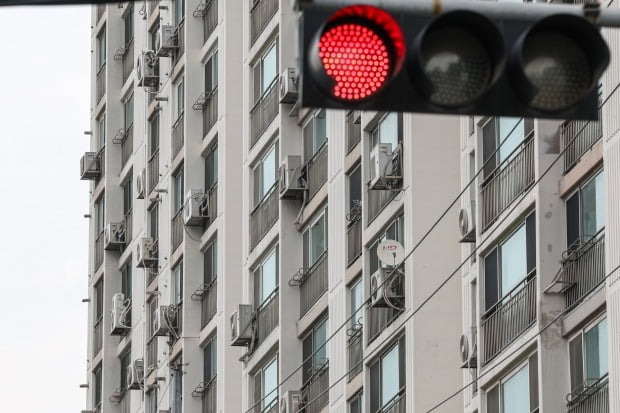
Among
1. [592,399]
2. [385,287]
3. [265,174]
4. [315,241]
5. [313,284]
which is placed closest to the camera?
[592,399]

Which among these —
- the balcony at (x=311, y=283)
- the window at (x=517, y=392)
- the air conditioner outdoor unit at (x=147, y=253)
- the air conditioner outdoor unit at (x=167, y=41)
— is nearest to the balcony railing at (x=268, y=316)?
the balcony at (x=311, y=283)

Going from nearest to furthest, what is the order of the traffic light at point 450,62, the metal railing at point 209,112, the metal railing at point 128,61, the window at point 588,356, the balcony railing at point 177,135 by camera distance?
the traffic light at point 450,62 < the window at point 588,356 < the metal railing at point 209,112 < the balcony railing at point 177,135 < the metal railing at point 128,61

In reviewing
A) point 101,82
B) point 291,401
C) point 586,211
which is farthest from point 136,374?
point 586,211

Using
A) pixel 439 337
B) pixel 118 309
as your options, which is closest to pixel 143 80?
pixel 118 309

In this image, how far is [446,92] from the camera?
8.94 metres

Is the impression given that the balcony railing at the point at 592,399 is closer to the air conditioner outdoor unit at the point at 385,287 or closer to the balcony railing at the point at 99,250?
the air conditioner outdoor unit at the point at 385,287

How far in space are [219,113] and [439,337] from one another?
15857mm

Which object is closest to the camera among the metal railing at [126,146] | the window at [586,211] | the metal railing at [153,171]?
the window at [586,211]

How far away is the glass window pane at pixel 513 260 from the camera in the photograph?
33344 mm

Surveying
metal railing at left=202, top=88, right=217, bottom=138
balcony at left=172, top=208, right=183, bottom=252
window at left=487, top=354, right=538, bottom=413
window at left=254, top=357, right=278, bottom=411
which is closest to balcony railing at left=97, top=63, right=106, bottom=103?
balcony at left=172, top=208, right=183, bottom=252

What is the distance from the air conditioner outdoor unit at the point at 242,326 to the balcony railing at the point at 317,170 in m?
4.04

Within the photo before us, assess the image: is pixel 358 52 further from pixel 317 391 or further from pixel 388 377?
pixel 317 391

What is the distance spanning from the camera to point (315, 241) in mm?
45312

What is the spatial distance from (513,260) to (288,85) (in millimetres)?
12159
